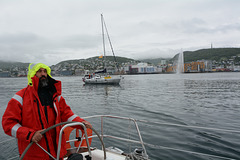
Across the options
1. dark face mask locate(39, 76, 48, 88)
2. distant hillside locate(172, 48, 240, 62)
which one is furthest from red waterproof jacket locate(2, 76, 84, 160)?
distant hillside locate(172, 48, 240, 62)

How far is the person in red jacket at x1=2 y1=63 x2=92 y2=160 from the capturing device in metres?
2.12

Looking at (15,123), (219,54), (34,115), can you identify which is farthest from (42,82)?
(219,54)

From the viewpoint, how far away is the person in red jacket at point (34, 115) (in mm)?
2117

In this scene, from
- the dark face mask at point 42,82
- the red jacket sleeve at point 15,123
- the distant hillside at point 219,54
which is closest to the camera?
the red jacket sleeve at point 15,123

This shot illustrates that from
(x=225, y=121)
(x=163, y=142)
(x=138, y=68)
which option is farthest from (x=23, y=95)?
(x=138, y=68)

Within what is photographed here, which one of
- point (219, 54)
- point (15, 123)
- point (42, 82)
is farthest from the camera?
point (219, 54)

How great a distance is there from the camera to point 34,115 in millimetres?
2184

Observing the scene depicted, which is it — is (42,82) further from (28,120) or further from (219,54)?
(219,54)

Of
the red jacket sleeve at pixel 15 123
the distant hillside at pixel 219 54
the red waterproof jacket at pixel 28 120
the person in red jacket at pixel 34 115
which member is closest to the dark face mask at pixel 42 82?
the person in red jacket at pixel 34 115

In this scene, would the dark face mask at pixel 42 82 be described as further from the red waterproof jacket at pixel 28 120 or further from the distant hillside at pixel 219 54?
the distant hillside at pixel 219 54

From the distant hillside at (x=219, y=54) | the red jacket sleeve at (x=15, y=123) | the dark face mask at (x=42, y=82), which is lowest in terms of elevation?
the red jacket sleeve at (x=15, y=123)

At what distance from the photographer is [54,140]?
7.79 feet

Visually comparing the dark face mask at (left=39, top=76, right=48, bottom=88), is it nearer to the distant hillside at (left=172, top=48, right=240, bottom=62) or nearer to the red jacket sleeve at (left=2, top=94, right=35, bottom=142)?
the red jacket sleeve at (left=2, top=94, right=35, bottom=142)

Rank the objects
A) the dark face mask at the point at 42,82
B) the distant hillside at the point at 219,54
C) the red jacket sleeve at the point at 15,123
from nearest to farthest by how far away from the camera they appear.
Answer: the red jacket sleeve at the point at 15,123 → the dark face mask at the point at 42,82 → the distant hillside at the point at 219,54
